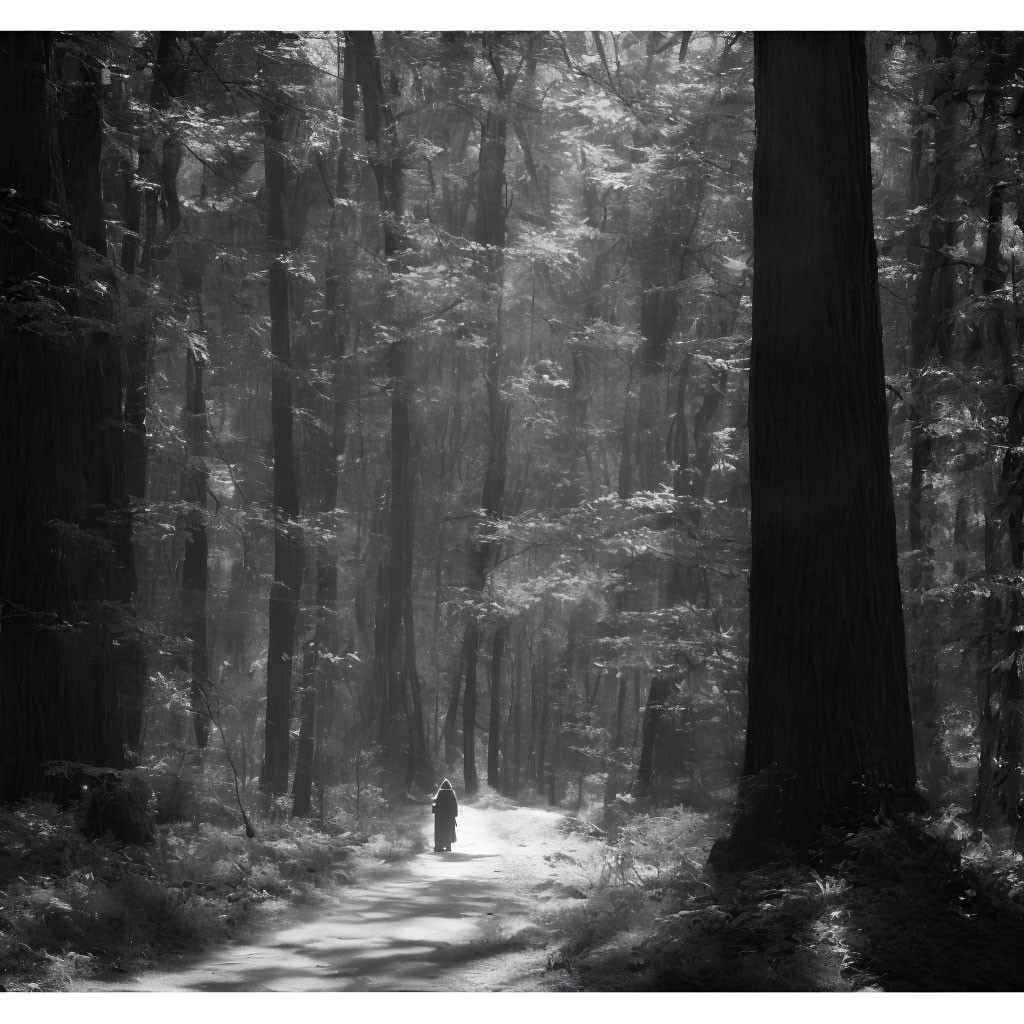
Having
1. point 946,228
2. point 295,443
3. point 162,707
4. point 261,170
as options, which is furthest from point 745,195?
point 162,707

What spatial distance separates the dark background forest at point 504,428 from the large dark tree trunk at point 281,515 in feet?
0.15

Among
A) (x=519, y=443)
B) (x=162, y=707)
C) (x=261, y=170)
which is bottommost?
(x=162, y=707)

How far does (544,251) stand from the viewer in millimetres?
10117

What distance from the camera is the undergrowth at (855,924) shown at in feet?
15.7

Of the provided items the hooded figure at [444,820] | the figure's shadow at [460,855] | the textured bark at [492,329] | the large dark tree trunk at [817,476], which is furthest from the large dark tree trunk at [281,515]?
the large dark tree trunk at [817,476]

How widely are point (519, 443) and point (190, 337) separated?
3.64m

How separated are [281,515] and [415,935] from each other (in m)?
5.68

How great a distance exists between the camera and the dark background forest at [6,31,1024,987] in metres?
5.82

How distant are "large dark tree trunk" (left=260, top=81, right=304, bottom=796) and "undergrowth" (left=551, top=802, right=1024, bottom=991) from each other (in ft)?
21.3

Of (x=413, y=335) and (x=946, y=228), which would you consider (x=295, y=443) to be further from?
(x=946, y=228)

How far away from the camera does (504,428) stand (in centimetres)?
1063

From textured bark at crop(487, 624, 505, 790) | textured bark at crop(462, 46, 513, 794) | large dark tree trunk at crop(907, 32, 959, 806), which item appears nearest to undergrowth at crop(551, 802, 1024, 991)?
large dark tree trunk at crop(907, 32, 959, 806)

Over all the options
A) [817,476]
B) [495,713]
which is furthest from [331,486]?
[817,476]

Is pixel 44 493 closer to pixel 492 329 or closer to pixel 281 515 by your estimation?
pixel 281 515
